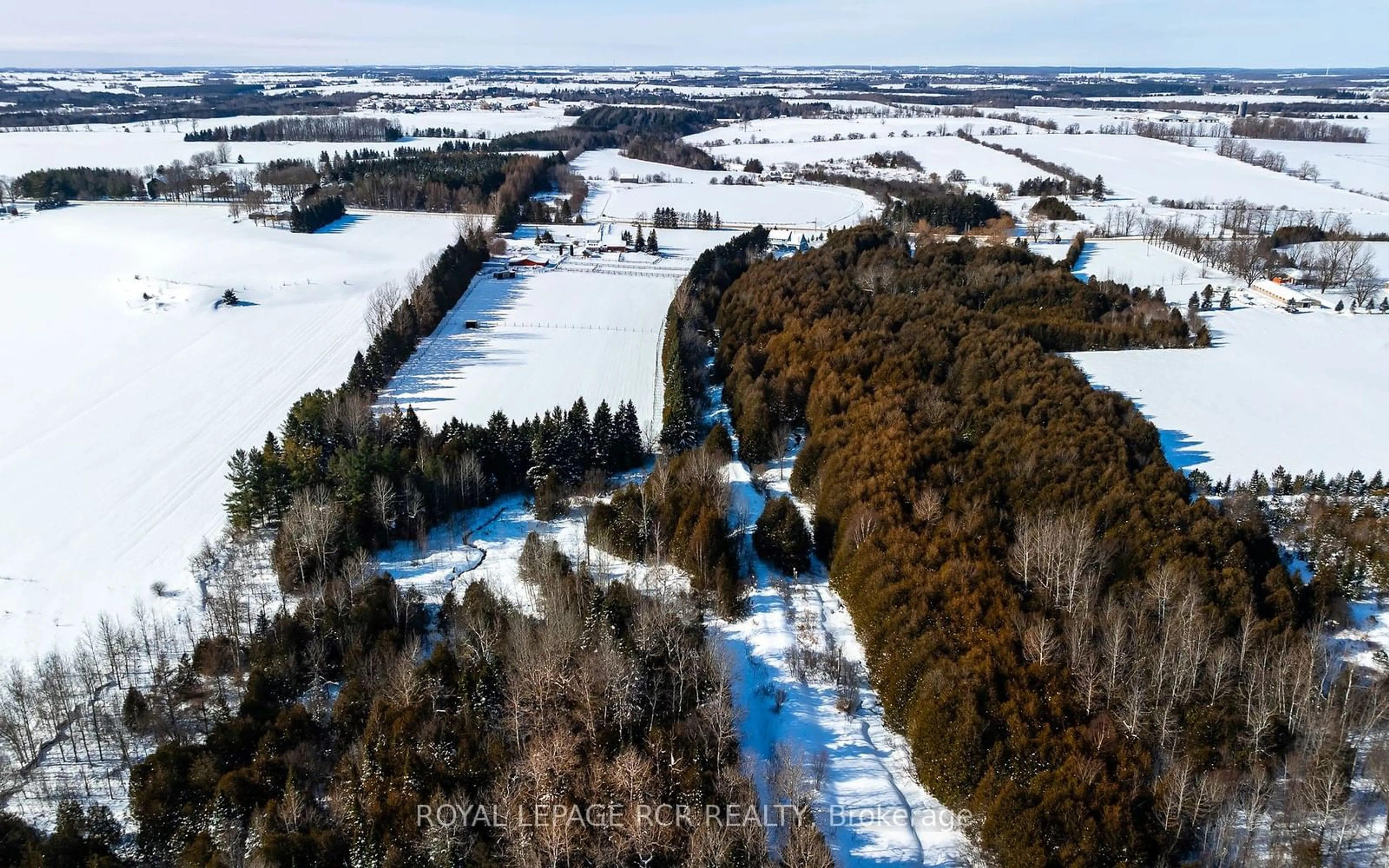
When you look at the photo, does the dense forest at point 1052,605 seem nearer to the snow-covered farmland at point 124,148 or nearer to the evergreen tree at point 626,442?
the evergreen tree at point 626,442

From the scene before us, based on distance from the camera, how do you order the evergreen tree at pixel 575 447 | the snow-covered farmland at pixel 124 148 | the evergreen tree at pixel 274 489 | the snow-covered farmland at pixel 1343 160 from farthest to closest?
the snow-covered farmland at pixel 124 148 < the snow-covered farmland at pixel 1343 160 < the evergreen tree at pixel 575 447 < the evergreen tree at pixel 274 489

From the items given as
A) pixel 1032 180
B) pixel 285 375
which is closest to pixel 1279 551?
pixel 285 375

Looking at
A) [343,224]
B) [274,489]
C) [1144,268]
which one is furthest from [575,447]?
[343,224]

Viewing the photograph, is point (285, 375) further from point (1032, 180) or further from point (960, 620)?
point (1032, 180)

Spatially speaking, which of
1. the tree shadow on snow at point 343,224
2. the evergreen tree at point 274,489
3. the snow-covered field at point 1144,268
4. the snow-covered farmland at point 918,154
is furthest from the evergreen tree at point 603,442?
the snow-covered farmland at point 918,154

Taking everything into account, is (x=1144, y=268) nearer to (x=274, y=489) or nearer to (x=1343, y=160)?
(x=274, y=489)

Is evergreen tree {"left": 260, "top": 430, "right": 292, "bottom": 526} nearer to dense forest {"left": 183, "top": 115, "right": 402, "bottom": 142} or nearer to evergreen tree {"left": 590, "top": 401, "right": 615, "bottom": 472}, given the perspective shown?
evergreen tree {"left": 590, "top": 401, "right": 615, "bottom": 472}

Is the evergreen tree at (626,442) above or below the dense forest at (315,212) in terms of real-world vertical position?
below
